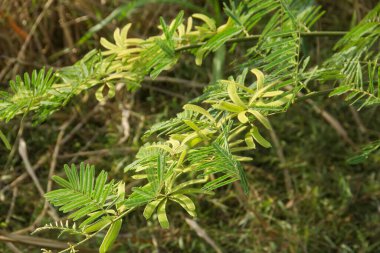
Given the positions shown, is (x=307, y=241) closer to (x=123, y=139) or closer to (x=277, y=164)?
(x=277, y=164)

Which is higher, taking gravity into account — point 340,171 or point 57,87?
point 57,87

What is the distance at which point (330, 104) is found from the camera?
5.01ft

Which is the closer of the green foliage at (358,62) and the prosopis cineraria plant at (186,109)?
the prosopis cineraria plant at (186,109)

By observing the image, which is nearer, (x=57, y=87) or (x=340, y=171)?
(x=57, y=87)

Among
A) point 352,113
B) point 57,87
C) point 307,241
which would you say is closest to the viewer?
point 57,87

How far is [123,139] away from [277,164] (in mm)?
364

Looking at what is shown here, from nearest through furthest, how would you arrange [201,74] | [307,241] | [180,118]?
[180,118], [307,241], [201,74]

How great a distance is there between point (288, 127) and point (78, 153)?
19.7 inches

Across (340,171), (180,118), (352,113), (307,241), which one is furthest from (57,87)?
(352,113)

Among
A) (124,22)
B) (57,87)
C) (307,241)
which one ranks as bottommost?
(307,241)

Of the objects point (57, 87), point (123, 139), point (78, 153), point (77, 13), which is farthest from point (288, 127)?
point (57, 87)

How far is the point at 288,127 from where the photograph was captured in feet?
4.89

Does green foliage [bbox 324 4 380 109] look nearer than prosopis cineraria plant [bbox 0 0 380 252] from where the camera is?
No

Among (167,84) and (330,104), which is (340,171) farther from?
(167,84)
